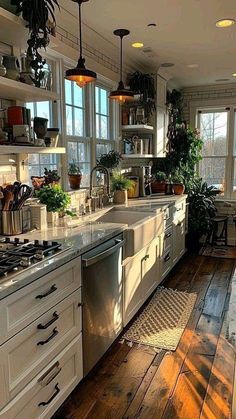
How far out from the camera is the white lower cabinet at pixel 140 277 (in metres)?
2.79

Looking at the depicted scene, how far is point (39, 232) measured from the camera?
2.42 meters

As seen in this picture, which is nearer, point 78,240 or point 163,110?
point 78,240

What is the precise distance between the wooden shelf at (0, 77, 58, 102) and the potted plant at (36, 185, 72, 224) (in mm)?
654

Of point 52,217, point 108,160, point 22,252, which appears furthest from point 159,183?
point 22,252

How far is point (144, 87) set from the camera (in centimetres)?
433

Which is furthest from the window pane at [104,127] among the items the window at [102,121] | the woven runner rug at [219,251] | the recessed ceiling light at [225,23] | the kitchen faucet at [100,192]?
the woven runner rug at [219,251]

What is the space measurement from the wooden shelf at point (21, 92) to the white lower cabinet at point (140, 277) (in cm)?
A: 138

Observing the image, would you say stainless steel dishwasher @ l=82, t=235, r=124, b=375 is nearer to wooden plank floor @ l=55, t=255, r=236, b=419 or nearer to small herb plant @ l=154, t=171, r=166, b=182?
wooden plank floor @ l=55, t=255, r=236, b=419

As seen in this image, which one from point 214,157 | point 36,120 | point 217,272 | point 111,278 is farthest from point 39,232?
point 214,157

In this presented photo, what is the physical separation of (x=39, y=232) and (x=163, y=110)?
320 centimetres

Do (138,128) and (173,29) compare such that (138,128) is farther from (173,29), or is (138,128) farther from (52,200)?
(52,200)

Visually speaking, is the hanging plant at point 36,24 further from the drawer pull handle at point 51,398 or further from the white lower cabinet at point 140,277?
the drawer pull handle at point 51,398

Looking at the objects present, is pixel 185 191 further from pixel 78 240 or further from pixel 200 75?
pixel 78 240

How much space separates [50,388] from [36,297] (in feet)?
1.79
